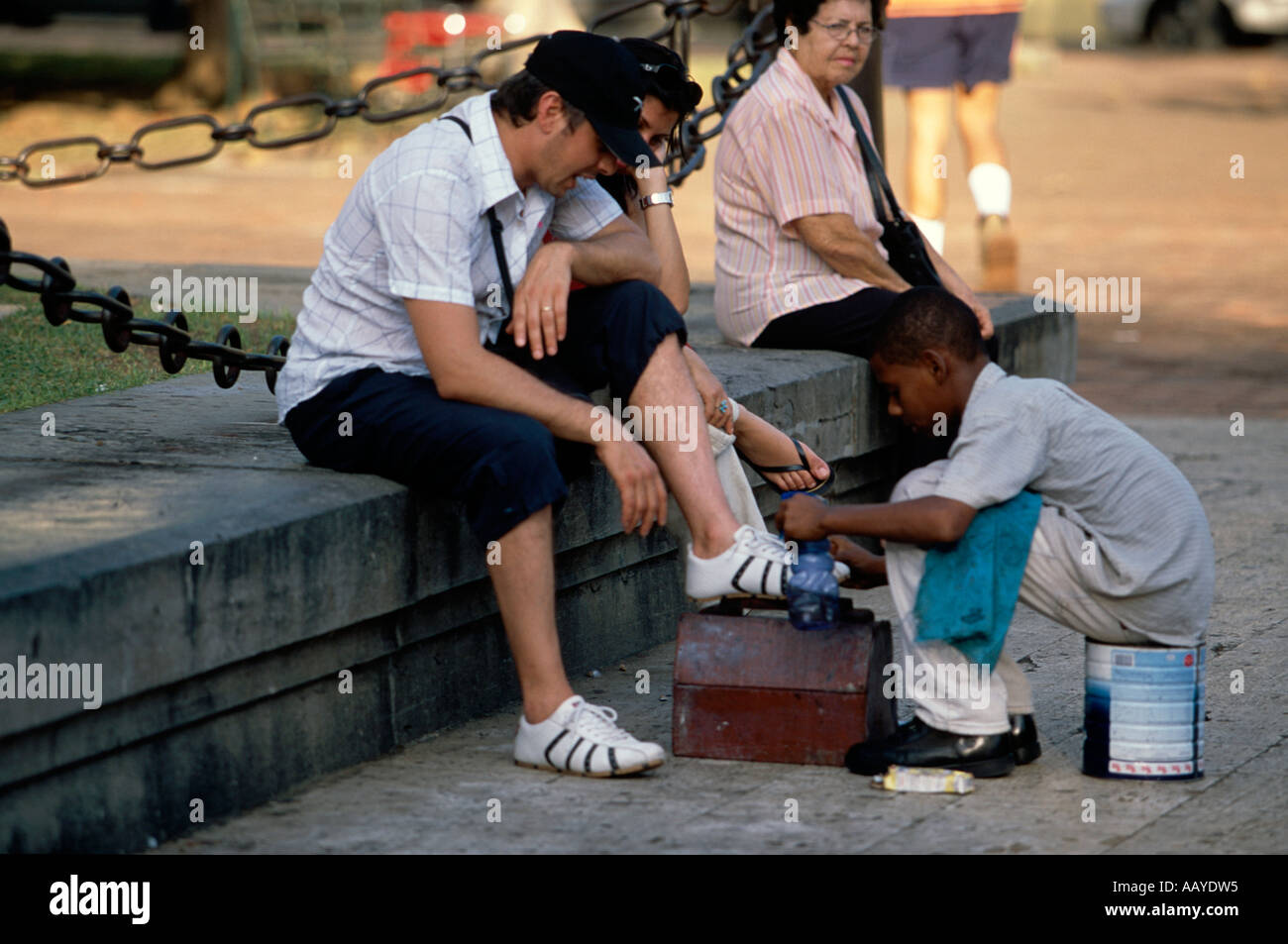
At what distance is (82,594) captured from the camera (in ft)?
9.39

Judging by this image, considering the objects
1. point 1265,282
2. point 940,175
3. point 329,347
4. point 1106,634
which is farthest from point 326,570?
point 1265,282

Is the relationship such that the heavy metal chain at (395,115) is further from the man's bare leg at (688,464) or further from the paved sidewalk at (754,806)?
the paved sidewalk at (754,806)

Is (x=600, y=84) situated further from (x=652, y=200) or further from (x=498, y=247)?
(x=652, y=200)

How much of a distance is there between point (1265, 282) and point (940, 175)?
11.3ft

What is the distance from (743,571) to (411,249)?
2.86 ft

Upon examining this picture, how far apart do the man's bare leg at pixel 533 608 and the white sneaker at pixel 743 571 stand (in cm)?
37

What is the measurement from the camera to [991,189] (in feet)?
23.8

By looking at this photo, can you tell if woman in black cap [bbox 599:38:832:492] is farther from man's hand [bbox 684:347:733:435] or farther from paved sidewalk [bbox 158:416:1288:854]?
paved sidewalk [bbox 158:416:1288:854]

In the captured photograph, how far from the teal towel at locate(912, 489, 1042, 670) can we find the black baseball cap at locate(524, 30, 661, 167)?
94 centimetres

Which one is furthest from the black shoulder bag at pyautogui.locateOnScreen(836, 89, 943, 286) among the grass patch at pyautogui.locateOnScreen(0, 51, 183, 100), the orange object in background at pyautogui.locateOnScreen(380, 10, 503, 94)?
the grass patch at pyautogui.locateOnScreen(0, 51, 183, 100)

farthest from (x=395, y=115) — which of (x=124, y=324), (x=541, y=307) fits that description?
(x=541, y=307)

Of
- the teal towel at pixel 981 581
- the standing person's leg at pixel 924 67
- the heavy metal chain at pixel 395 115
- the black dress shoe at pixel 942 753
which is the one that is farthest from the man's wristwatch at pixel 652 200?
the standing person's leg at pixel 924 67

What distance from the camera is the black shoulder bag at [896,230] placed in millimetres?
5209

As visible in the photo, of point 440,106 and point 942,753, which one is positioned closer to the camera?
point 942,753
